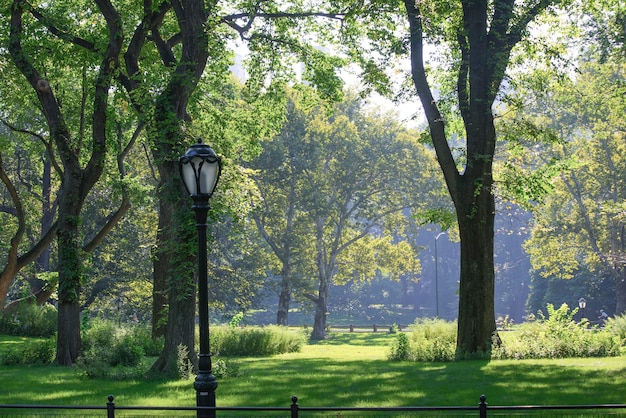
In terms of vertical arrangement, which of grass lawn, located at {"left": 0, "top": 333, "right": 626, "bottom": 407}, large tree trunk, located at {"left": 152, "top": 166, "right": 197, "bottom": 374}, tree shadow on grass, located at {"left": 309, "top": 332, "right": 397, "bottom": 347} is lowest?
tree shadow on grass, located at {"left": 309, "top": 332, "right": 397, "bottom": 347}

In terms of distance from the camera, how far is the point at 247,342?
1079 inches

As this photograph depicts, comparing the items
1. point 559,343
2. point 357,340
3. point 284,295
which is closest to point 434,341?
point 559,343

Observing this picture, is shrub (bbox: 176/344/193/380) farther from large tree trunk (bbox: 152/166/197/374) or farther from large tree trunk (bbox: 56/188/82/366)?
large tree trunk (bbox: 56/188/82/366)

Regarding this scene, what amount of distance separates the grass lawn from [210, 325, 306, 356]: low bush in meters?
7.41

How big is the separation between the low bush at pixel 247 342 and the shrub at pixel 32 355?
18.5 ft

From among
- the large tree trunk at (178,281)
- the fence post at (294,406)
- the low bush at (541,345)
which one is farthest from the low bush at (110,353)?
the fence post at (294,406)

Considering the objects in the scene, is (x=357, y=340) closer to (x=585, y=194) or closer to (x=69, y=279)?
(x=585, y=194)

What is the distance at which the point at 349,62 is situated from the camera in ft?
84.2

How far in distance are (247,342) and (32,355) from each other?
24.3ft

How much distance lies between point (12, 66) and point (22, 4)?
15.3ft

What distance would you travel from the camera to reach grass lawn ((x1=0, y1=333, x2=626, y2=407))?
13438 millimetres

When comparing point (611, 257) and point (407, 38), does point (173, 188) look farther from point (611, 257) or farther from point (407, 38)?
point (611, 257)

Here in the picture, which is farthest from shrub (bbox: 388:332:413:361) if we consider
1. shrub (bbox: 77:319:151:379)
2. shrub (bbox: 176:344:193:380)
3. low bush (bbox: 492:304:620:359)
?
shrub (bbox: 77:319:151:379)

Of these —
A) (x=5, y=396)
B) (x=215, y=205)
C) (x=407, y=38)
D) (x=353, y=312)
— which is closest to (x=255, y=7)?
(x=407, y=38)
